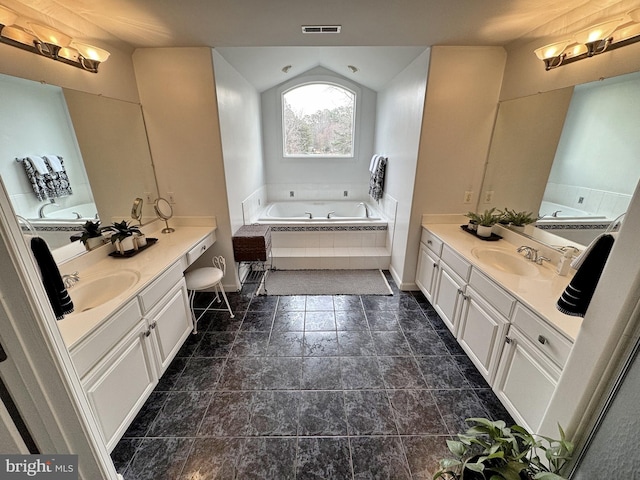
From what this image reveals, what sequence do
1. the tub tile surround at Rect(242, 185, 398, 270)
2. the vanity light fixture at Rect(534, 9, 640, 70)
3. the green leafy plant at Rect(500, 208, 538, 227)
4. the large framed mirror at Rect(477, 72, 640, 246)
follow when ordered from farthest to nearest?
the tub tile surround at Rect(242, 185, 398, 270) → the green leafy plant at Rect(500, 208, 538, 227) → the large framed mirror at Rect(477, 72, 640, 246) → the vanity light fixture at Rect(534, 9, 640, 70)

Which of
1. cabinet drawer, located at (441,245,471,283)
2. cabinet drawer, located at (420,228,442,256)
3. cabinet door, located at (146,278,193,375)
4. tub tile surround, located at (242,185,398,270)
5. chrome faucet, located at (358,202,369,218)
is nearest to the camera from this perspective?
cabinet door, located at (146,278,193,375)

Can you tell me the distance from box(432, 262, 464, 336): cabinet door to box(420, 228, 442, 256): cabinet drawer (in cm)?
15

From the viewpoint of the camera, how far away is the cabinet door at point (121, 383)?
1261 millimetres

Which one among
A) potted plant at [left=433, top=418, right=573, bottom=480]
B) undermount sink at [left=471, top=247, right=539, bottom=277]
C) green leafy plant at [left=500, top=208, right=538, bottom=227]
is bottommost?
potted plant at [left=433, top=418, right=573, bottom=480]

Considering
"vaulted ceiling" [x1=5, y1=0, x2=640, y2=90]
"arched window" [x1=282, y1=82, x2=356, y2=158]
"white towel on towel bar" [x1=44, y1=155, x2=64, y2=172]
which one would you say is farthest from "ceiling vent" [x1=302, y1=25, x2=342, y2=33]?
"arched window" [x1=282, y1=82, x2=356, y2=158]

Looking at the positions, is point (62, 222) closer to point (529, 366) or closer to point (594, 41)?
point (529, 366)

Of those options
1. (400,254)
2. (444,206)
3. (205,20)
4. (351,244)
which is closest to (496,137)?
(444,206)

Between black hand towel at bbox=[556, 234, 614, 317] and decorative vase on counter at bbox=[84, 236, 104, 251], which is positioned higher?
black hand towel at bbox=[556, 234, 614, 317]

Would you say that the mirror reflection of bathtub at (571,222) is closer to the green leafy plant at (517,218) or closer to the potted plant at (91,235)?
the green leafy plant at (517,218)

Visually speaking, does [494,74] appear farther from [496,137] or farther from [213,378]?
[213,378]

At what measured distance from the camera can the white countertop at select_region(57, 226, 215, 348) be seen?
1.21m

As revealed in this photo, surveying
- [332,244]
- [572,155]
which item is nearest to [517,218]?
[572,155]

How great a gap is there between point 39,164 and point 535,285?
3022mm

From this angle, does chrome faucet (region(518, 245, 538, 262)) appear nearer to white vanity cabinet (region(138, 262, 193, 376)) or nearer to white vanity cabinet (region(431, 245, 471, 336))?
white vanity cabinet (region(431, 245, 471, 336))
